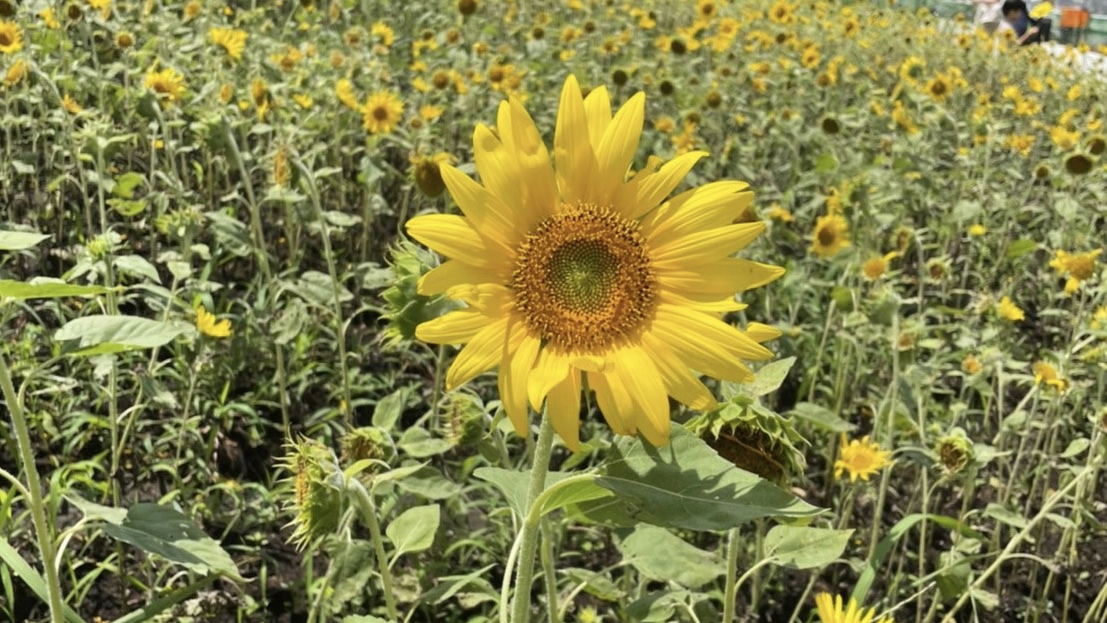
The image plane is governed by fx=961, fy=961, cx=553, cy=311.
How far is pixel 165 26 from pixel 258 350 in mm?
1547

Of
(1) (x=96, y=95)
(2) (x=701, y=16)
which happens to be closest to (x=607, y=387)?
(1) (x=96, y=95)

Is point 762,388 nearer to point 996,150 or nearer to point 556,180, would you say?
point 556,180

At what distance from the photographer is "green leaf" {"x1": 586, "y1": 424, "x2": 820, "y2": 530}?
2.55 feet

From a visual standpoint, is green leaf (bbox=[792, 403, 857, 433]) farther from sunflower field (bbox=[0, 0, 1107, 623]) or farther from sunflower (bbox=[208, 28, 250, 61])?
sunflower (bbox=[208, 28, 250, 61])

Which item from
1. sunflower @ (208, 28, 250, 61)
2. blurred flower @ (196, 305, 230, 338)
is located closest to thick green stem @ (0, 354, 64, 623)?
blurred flower @ (196, 305, 230, 338)

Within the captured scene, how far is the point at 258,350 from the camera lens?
2.34 m

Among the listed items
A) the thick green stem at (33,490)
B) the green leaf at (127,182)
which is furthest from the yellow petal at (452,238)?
the green leaf at (127,182)

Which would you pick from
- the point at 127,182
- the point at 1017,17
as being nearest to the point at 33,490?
the point at 127,182

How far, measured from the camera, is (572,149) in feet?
2.87

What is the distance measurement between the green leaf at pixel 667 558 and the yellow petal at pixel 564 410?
39 cm

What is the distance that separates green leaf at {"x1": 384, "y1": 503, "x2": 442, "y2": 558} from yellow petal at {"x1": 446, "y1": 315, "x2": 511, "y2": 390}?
20.8 inches

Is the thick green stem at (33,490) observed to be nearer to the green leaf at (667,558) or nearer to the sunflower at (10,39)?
the green leaf at (667,558)

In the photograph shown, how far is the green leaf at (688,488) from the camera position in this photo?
2.55 feet

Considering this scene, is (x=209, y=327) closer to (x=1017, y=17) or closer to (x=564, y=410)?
(x=564, y=410)
